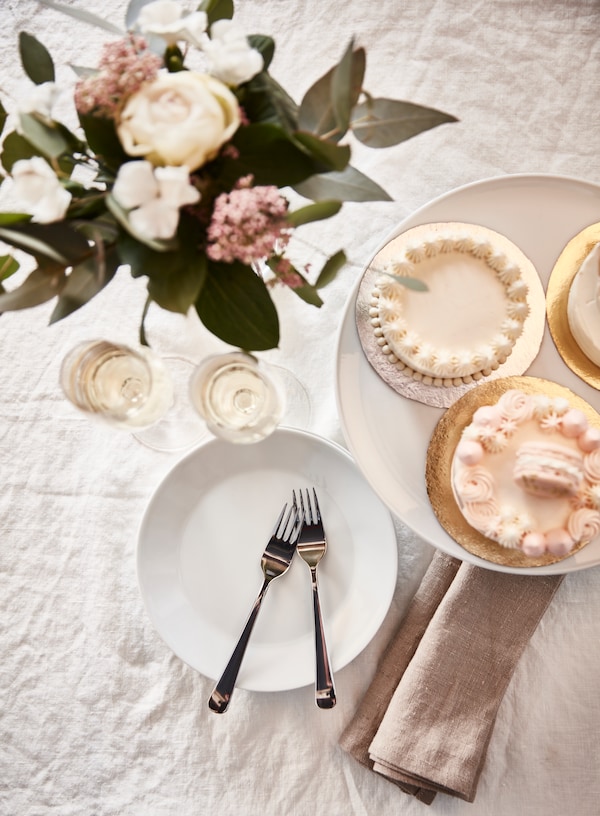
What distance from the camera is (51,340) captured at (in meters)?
1.06

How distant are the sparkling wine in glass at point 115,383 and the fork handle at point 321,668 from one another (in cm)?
41

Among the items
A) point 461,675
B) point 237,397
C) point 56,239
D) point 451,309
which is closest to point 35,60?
point 56,239

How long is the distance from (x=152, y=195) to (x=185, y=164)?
4 centimetres

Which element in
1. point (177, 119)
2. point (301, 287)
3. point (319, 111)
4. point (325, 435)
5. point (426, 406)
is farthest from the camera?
point (325, 435)

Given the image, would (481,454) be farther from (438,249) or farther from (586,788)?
(586,788)

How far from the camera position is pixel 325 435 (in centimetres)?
103

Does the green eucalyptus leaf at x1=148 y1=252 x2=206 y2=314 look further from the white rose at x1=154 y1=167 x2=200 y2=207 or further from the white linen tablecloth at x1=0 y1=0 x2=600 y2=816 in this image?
the white linen tablecloth at x1=0 y1=0 x2=600 y2=816

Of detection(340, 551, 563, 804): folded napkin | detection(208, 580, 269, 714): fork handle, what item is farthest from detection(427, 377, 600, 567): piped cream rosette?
detection(208, 580, 269, 714): fork handle

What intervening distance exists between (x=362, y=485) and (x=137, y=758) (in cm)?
62

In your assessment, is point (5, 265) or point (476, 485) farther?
point (476, 485)

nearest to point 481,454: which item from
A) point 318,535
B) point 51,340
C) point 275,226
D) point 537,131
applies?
point 318,535

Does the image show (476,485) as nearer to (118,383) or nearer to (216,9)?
(118,383)

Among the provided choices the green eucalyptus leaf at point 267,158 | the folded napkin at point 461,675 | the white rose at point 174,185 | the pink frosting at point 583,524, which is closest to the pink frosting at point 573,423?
the pink frosting at point 583,524

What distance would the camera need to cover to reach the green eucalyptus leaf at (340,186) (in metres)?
0.62
